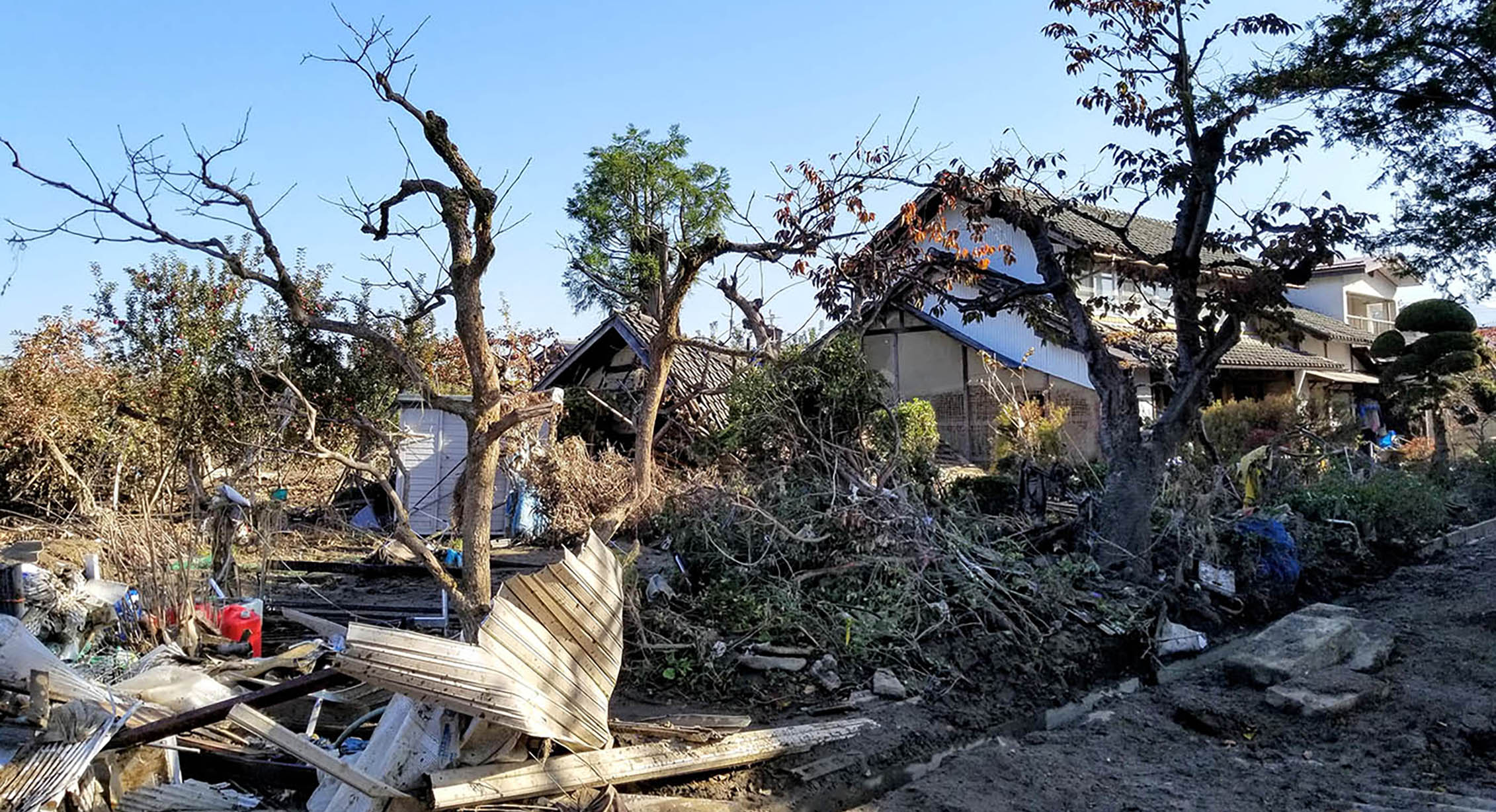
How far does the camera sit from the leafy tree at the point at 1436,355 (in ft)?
64.5

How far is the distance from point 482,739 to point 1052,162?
8.30 meters

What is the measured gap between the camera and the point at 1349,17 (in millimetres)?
9016

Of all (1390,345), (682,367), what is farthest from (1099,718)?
(1390,345)

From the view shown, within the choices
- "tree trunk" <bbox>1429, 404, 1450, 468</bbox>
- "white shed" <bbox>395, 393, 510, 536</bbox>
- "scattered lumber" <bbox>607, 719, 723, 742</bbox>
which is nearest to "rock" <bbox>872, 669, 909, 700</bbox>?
"scattered lumber" <bbox>607, 719, 723, 742</bbox>

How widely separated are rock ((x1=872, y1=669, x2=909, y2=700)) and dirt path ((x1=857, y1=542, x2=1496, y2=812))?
751 mm

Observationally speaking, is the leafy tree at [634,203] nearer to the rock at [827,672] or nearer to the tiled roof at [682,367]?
the tiled roof at [682,367]

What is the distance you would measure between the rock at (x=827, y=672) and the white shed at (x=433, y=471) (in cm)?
978

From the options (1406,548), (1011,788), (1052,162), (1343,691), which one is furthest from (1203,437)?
(1011,788)

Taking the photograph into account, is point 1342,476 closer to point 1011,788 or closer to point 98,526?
point 1011,788

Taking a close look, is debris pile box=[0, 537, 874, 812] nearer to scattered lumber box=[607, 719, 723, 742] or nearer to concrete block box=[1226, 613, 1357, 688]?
scattered lumber box=[607, 719, 723, 742]

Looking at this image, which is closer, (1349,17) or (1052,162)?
(1349,17)

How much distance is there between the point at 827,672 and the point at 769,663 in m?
0.43

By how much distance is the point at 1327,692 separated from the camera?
22.0ft

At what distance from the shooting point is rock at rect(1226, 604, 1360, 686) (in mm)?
7145
